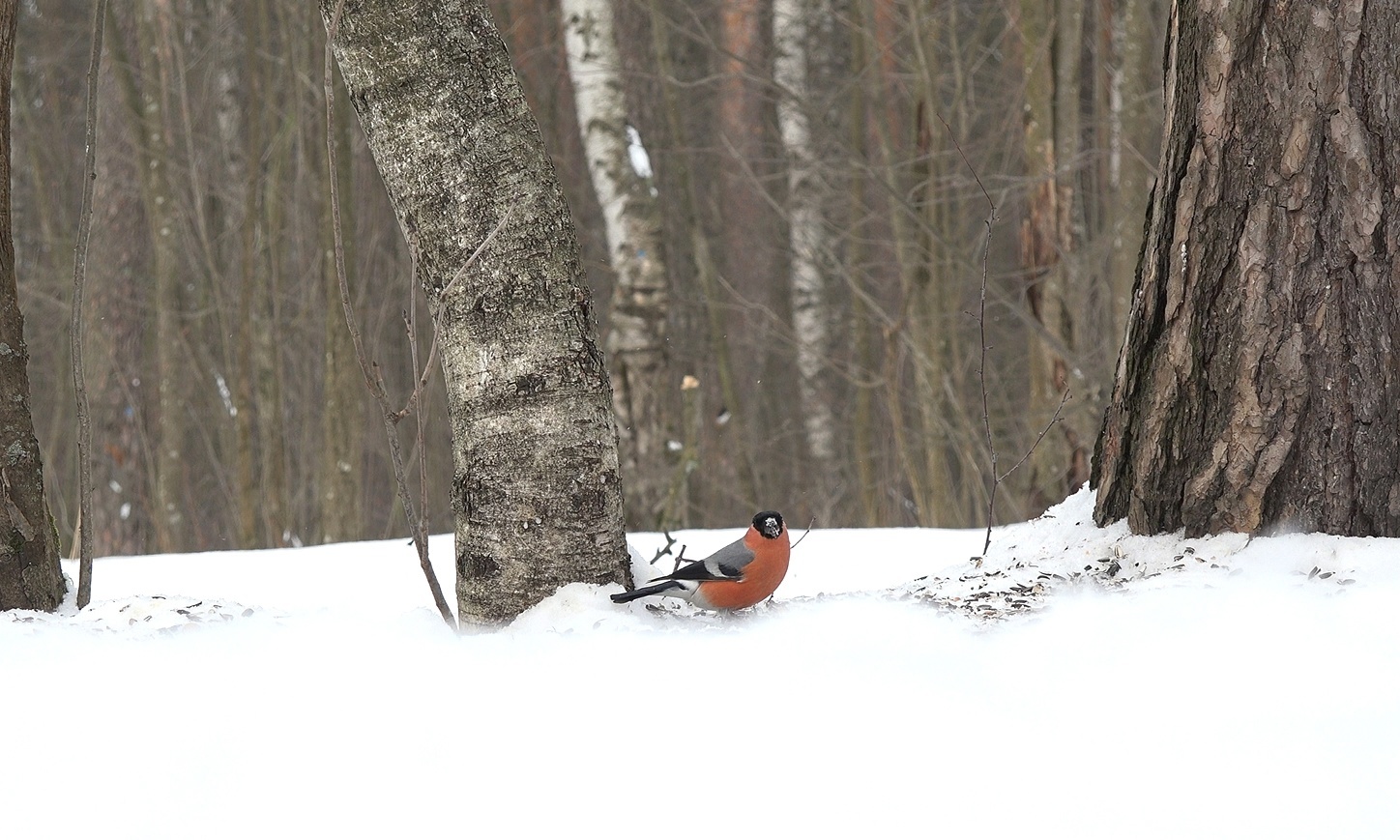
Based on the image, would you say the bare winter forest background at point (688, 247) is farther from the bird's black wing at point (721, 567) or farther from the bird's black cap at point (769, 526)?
the bird's black wing at point (721, 567)

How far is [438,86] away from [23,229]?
39.5 feet

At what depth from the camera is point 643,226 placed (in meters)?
6.88

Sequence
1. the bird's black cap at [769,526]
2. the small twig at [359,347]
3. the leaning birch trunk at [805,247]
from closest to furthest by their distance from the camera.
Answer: the small twig at [359,347], the bird's black cap at [769,526], the leaning birch trunk at [805,247]

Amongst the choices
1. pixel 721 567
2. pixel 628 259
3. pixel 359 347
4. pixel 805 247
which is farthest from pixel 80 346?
pixel 805 247

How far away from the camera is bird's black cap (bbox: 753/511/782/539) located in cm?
271

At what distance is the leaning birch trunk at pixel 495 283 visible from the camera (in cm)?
236

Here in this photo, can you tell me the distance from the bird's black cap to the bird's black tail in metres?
0.29

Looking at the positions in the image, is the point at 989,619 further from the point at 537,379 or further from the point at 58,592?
the point at 58,592

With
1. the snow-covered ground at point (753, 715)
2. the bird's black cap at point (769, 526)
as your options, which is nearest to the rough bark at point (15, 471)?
the snow-covered ground at point (753, 715)

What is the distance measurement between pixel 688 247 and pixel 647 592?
876cm

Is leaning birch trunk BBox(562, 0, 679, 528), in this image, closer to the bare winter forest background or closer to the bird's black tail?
the bare winter forest background

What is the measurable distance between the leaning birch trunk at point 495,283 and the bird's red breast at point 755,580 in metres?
0.29

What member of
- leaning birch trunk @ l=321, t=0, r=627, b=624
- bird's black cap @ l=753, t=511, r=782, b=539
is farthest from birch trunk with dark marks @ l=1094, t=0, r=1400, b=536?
leaning birch trunk @ l=321, t=0, r=627, b=624

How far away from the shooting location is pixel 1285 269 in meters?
2.34
